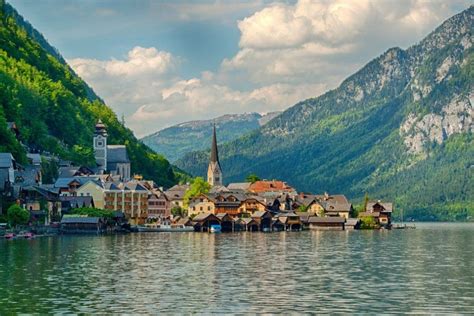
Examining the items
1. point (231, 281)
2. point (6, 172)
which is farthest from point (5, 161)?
point (231, 281)

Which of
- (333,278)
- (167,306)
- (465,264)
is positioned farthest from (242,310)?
(465,264)

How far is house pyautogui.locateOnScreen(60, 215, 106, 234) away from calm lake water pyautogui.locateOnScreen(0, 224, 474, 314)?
57632mm

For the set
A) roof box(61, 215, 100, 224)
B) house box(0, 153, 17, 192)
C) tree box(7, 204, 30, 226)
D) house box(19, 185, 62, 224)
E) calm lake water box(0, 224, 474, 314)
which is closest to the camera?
calm lake water box(0, 224, 474, 314)

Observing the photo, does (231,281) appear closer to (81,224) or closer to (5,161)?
(5,161)

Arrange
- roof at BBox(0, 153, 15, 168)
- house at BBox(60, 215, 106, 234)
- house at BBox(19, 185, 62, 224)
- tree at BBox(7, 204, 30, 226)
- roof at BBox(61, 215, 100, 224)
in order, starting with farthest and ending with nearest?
roof at BBox(61, 215, 100, 224), house at BBox(60, 215, 106, 234), house at BBox(19, 185, 62, 224), roof at BBox(0, 153, 15, 168), tree at BBox(7, 204, 30, 226)

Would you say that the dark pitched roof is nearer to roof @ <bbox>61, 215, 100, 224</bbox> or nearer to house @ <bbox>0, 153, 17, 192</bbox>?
roof @ <bbox>61, 215, 100, 224</bbox>

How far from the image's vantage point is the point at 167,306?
60938 millimetres

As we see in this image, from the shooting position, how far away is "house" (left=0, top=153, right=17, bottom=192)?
165250 mm

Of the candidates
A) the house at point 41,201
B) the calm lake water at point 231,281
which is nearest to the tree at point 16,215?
the house at point 41,201

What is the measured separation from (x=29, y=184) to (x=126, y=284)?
115m

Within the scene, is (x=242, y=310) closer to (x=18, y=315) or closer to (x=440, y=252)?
(x=18, y=315)

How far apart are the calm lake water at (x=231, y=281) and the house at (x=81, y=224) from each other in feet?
189

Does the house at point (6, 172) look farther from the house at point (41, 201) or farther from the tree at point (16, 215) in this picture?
the tree at point (16, 215)

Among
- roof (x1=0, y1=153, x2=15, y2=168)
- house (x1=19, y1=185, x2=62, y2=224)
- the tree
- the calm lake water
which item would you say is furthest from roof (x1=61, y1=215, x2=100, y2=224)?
the calm lake water
